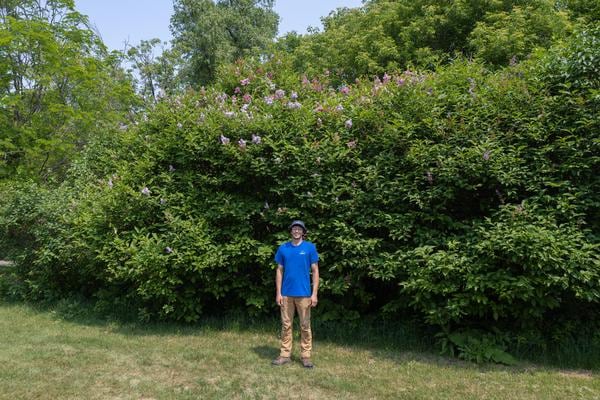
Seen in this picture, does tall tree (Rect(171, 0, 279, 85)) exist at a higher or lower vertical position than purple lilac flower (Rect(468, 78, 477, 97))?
higher

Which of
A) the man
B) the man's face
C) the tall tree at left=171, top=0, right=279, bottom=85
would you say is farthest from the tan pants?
the tall tree at left=171, top=0, right=279, bottom=85

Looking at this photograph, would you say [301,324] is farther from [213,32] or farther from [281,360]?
[213,32]

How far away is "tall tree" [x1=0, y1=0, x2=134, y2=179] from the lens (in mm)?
11273

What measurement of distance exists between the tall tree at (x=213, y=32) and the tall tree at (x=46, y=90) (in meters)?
13.7

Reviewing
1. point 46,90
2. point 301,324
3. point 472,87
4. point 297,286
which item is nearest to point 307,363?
point 301,324

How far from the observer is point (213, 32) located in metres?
27.7

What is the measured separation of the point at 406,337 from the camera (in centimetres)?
635

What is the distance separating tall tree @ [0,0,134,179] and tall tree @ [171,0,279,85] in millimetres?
13740

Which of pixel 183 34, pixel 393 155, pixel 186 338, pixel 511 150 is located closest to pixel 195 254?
pixel 186 338

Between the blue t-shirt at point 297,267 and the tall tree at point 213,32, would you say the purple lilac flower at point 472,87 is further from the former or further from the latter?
the tall tree at point 213,32

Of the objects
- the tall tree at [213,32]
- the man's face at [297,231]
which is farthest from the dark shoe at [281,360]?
the tall tree at [213,32]

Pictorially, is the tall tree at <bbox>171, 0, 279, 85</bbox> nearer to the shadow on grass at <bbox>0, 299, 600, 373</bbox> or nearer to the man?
the shadow on grass at <bbox>0, 299, 600, 373</bbox>

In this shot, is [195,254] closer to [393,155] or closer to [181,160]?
[181,160]

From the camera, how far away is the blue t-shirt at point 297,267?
5438 mm
